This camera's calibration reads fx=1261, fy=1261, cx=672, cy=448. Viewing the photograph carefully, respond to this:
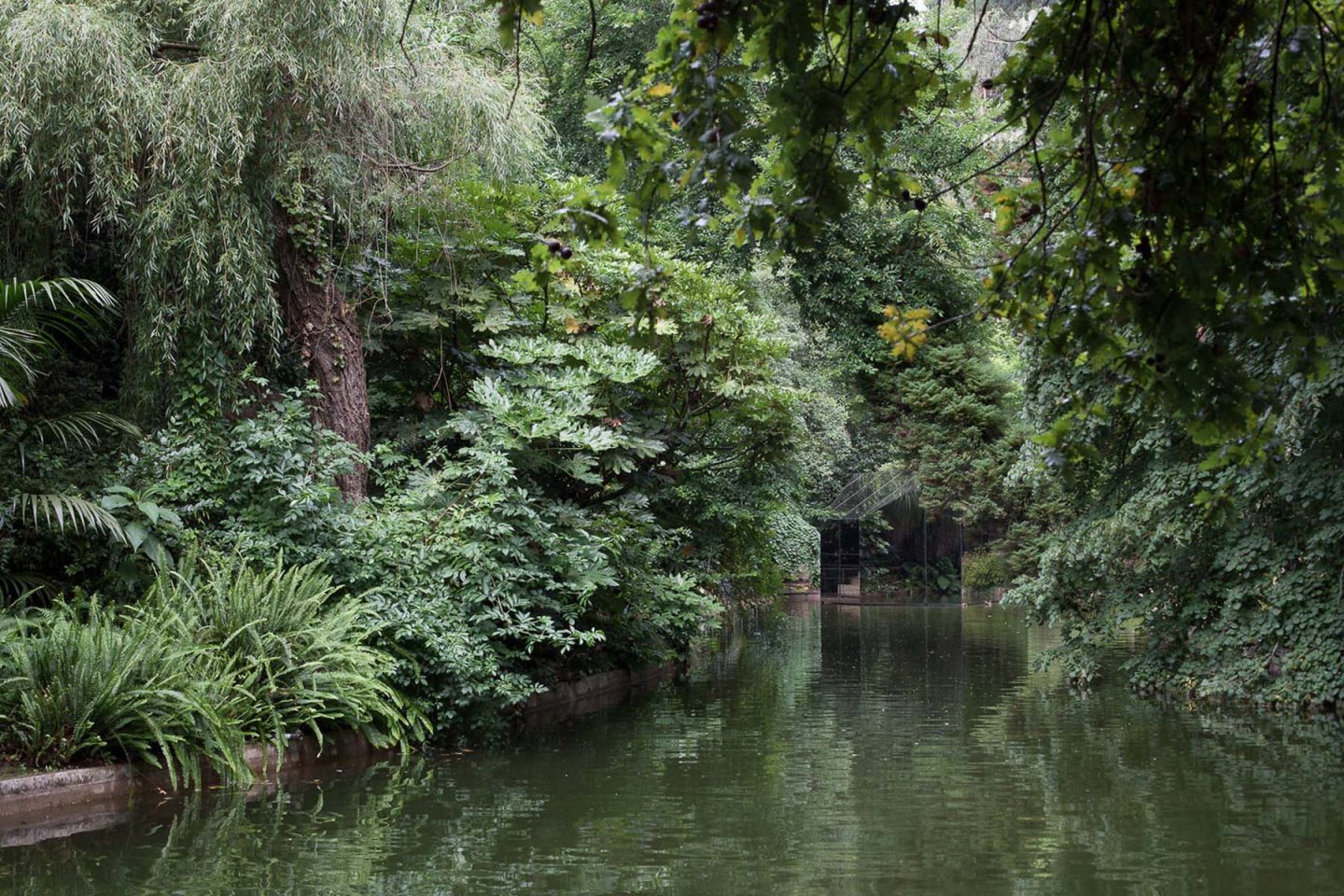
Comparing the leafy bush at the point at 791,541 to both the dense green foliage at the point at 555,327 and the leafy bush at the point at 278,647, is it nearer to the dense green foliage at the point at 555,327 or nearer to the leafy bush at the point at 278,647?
the dense green foliage at the point at 555,327

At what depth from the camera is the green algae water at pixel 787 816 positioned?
561 cm

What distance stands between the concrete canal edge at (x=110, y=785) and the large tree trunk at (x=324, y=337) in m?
2.66

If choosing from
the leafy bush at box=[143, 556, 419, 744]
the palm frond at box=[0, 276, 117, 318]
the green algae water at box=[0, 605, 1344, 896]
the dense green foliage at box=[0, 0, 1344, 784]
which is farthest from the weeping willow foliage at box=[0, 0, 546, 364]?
A: the green algae water at box=[0, 605, 1344, 896]

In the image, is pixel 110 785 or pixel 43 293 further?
pixel 43 293

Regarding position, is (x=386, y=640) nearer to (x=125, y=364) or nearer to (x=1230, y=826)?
(x=125, y=364)

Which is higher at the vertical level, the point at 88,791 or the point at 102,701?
the point at 102,701

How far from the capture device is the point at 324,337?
36.0 ft

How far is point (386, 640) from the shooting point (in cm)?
921

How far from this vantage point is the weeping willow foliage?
30.0 ft

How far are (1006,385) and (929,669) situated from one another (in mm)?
8589

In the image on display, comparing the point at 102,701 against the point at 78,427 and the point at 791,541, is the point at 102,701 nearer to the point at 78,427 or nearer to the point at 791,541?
the point at 78,427

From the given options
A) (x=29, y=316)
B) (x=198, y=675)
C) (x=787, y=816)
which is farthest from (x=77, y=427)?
(x=787, y=816)

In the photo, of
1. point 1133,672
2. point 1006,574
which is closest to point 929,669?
point 1133,672

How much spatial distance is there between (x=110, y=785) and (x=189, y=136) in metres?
4.76
